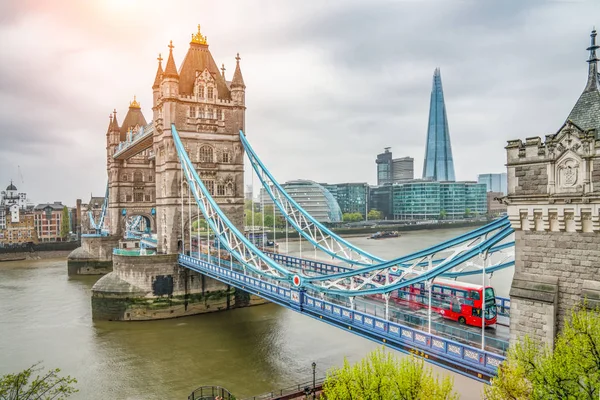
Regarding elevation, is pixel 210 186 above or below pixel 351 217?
above

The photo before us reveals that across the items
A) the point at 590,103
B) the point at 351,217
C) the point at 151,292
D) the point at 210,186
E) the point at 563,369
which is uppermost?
the point at 590,103

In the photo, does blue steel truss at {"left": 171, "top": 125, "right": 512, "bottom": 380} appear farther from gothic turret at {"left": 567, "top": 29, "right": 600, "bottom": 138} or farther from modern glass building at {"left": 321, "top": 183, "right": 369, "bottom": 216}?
modern glass building at {"left": 321, "top": 183, "right": 369, "bottom": 216}

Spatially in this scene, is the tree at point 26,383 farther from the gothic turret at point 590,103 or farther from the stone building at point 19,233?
Answer: the stone building at point 19,233

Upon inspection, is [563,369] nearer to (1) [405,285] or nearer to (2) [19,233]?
(1) [405,285]

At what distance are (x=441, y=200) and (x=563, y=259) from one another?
117 m

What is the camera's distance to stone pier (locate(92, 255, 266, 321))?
2884 cm

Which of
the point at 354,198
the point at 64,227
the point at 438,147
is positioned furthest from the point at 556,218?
the point at 438,147

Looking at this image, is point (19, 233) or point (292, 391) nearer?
point (292, 391)

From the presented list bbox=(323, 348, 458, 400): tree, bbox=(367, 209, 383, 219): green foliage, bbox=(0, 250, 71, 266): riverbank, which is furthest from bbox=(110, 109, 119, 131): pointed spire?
bbox=(367, 209, 383, 219): green foliage

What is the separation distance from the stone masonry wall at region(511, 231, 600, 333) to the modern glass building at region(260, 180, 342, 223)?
9381cm

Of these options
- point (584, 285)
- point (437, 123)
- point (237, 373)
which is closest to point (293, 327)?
point (237, 373)

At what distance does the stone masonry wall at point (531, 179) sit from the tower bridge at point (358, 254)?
0.08 ft

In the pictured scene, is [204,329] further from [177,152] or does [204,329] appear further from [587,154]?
[587,154]

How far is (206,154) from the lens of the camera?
3312 cm
